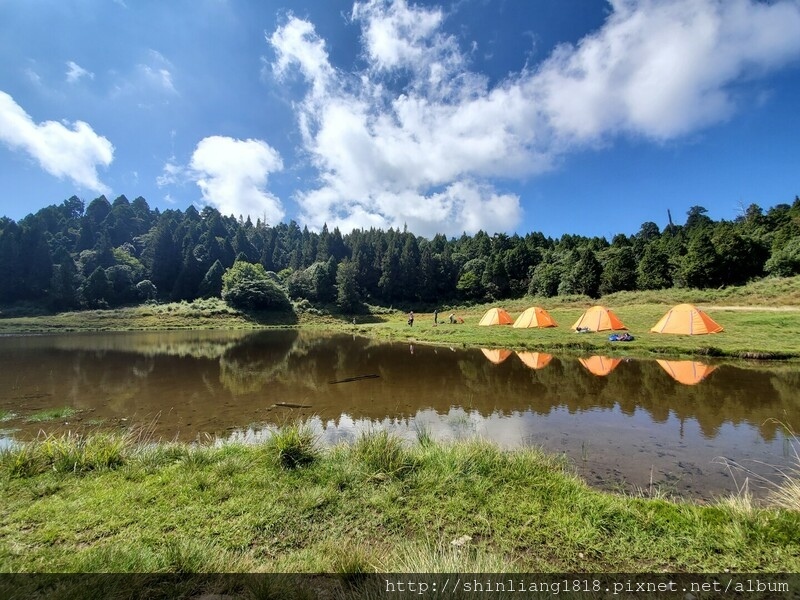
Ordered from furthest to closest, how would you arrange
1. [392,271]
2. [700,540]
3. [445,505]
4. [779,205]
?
[392,271] → [779,205] → [445,505] → [700,540]

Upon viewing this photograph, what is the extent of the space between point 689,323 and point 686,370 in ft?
29.4

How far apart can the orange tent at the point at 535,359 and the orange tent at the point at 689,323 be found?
8.96m

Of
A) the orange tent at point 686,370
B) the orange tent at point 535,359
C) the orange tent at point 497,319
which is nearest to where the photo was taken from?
the orange tent at point 686,370

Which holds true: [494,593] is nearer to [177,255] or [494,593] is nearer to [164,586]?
[164,586]

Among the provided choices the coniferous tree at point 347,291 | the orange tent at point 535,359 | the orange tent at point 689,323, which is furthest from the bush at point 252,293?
the orange tent at point 689,323

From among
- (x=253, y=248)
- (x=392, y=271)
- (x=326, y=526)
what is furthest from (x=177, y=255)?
(x=326, y=526)

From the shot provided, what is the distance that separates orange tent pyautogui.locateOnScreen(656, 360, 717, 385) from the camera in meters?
13.7

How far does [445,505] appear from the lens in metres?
5.16

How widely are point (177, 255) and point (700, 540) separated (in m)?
95.7

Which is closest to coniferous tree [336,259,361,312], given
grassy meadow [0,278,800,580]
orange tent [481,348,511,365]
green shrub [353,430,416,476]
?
orange tent [481,348,511,365]

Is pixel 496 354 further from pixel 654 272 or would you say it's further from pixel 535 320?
pixel 654 272

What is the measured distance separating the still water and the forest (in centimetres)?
4518

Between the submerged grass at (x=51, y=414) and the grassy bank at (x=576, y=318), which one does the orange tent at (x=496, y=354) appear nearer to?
the grassy bank at (x=576, y=318)

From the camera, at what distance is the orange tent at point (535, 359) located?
1787 cm
